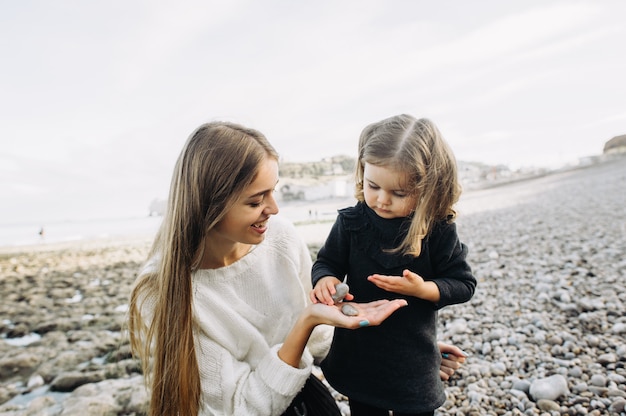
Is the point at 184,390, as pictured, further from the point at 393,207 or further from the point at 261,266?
the point at 393,207

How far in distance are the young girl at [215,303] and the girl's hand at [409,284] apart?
0.10 meters

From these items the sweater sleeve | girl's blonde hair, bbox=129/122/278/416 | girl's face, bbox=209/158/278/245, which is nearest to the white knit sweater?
the sweater sleeve

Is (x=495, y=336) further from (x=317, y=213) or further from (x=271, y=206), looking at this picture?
(x=317, y=213)

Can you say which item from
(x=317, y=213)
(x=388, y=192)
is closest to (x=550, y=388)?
(x=388, y=192)

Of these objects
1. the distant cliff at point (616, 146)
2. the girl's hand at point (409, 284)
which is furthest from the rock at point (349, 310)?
the distant cliff at point (616, 146)

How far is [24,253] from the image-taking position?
12.2m

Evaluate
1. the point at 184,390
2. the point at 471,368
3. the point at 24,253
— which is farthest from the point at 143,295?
the point at 24,253

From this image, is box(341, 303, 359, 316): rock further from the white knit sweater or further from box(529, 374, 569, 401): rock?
box(529, 374, 569, 401): rock

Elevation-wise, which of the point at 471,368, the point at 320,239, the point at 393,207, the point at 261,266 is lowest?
the point at 471,368

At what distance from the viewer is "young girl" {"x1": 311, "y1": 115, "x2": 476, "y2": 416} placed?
1.73 m

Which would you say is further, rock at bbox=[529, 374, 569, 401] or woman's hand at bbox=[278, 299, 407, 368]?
rock at bbox=[529, 374, 569, 401]

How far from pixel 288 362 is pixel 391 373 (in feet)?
1.44

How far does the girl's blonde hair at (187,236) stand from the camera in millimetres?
1806

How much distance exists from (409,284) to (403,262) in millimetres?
176
